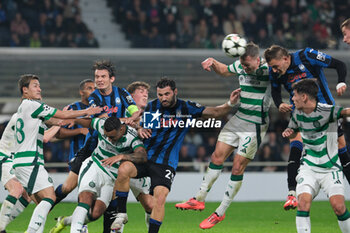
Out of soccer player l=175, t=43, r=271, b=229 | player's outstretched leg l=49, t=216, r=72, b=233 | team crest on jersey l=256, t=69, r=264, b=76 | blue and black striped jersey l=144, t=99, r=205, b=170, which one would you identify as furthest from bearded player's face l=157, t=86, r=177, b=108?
player's outstretched leg l=49, t=216, r=72, b=233

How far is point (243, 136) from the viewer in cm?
863

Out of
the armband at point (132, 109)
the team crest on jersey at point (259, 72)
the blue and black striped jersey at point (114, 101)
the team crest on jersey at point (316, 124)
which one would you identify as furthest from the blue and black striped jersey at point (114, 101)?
the team crest on jersey at point (316, 124)

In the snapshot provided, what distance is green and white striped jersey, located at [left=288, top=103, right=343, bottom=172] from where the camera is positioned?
7184mm

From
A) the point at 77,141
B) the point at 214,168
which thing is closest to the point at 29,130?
the point at 77,141

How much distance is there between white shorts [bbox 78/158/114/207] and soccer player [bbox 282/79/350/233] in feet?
7.36

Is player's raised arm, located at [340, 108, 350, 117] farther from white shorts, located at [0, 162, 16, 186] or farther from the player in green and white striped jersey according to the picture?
white shorts, located at [0, 162, 16, 186]

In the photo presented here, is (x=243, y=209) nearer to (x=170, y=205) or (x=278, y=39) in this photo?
(x=170, y=205)

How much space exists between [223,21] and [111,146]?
40.4ft

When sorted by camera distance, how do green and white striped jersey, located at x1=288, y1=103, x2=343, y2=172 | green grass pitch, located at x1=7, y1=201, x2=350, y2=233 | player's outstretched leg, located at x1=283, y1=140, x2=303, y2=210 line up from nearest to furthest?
green and white striped jersey, located at x1=288, y1=103, x2=343, y2=172, player's outstretched leg, located at x1=283, y1=140, x2=303, y2=210, green grass pitch, located at x1=7, y1=201, x2=350, y2=233

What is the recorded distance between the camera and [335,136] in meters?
7.29

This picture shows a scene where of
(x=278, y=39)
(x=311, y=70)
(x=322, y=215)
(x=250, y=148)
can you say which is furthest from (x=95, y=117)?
(x=278, y=39)

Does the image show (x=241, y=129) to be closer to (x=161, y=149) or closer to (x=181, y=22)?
(x=161, y=149)

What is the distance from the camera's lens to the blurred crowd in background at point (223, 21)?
1891 centimetres

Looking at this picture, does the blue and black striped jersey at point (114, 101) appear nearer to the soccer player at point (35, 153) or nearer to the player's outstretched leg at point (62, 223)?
the soccer player at point (35, 153)
